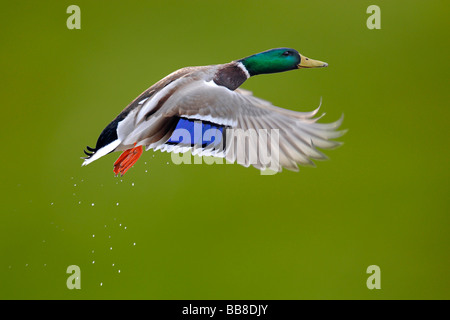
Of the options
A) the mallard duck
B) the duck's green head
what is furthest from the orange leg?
the duck's green head

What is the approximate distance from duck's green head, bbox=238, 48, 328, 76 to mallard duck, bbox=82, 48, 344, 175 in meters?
0.13

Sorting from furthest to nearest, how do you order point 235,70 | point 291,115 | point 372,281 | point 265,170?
point 372,281 → point 235,70 → point 291,115 → point 265,170

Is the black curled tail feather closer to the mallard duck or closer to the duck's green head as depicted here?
the mallard duck

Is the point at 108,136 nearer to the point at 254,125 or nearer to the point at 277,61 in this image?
the point at 254,125

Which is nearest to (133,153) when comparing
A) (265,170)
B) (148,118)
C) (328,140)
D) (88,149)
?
(88,149)

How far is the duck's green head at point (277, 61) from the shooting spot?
1637 millimetres

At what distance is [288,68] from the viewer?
5.41 ft

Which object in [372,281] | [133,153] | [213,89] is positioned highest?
[213,89]

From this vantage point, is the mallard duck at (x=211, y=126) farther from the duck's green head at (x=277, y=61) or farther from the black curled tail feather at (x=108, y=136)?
the duck's green head at (x=277, y=61)

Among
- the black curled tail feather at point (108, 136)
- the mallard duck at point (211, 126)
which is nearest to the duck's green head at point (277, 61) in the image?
the mallard duck at point (211, 126)

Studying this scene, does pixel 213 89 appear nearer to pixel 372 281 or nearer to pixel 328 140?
pixel 328 140

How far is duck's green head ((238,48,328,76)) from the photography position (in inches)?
64.4

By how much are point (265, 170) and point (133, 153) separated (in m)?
0.48

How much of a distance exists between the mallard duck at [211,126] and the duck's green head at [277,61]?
129 mm
